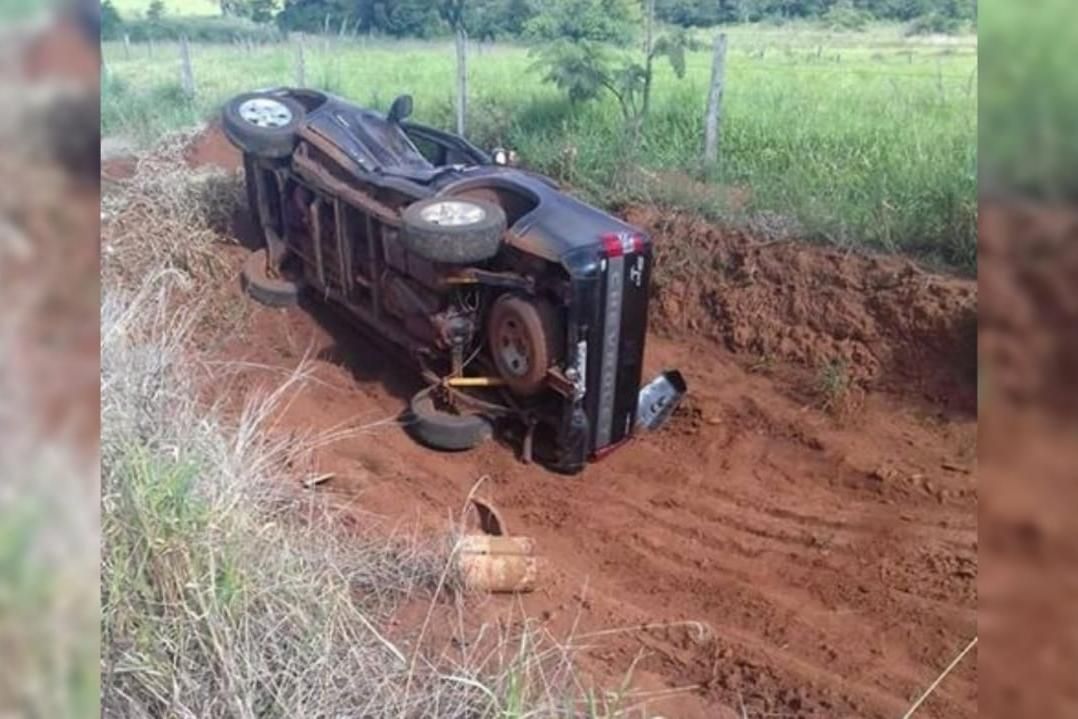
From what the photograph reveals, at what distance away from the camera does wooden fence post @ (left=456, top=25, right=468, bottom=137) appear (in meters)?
4.42

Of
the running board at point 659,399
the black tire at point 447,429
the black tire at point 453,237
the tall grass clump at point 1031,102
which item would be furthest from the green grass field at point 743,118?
the tall grass clump at point 1031,102

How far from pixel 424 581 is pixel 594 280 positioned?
119 centimetres

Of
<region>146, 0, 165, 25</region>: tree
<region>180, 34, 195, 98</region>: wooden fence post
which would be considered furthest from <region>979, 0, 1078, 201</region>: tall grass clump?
<region>180, 34, 195, 98</region>: wooden fence post

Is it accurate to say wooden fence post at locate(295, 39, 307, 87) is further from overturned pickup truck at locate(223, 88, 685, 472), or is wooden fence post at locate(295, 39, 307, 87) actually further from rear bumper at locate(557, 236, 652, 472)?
rear bumper at locate(557, 236, 652, 472)

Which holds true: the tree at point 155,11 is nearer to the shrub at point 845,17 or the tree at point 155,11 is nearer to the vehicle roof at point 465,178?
the vehicle roof at point 465,178

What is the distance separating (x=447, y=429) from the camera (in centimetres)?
375

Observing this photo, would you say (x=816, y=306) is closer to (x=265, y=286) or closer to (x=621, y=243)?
(x=621, y=243)

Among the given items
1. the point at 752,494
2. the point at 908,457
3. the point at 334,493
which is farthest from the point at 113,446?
the point at 908,457

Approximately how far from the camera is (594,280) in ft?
11.3

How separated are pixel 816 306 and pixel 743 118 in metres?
1.12

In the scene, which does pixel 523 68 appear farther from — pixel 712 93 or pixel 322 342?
pixel 322 342

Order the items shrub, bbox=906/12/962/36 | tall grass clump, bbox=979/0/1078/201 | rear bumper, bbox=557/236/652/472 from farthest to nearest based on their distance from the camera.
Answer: rear bumper, bbox=557/236/652/472, shrub, bbox=906/12/962/36, tall grass clump, bbox=979/0/1078/201

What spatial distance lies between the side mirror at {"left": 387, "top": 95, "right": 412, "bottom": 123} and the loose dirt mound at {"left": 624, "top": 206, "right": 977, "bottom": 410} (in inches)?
54.4

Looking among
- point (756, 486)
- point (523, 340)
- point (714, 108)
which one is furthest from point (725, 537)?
point (714, 108)
